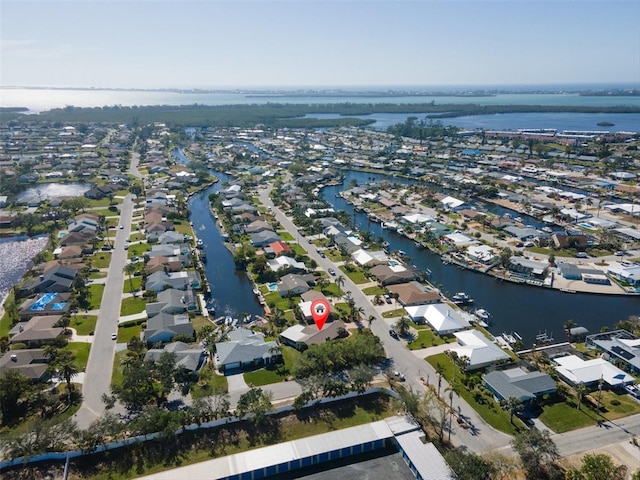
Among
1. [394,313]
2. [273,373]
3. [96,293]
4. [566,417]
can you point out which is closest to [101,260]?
[96,293]

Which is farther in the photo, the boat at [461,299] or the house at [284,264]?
the house at [284,264]

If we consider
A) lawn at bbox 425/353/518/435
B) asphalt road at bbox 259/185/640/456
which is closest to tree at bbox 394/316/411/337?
asphalt road at bbox 259/185/640/456

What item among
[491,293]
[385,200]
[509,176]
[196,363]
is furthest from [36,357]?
[509,176]

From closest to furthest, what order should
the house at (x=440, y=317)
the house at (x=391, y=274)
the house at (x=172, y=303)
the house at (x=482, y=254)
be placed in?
the house at (x=440, y=317)
the house at (x=172, y=303)
the house at (x=391, y=274)
the house at (x=482, y=254)

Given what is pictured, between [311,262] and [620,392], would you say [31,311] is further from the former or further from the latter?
[620,392]

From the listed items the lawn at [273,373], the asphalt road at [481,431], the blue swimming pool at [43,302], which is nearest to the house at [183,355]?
the lawn at [273,373]

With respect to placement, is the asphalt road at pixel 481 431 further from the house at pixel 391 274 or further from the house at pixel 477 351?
the house at pixel 391 274
